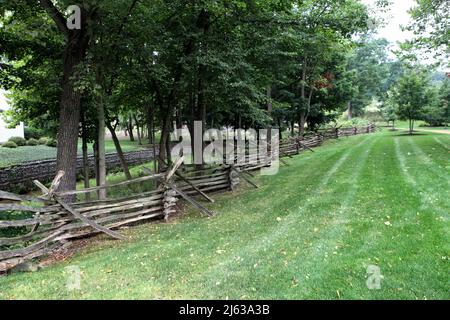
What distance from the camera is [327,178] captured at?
11.7 m

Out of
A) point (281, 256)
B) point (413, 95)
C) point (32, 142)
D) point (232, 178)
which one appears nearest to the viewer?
point (281, 256)

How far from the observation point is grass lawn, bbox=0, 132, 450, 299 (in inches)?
173

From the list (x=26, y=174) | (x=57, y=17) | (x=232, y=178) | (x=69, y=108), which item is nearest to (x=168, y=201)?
(x=69, y=108)

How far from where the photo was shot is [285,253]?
5.53 meters

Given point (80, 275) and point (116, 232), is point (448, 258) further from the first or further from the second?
point (116, 232)

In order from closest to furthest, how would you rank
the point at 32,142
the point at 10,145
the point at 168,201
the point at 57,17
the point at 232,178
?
the point at 57,17 < the point at 168,201 < the point at 232,178 < the point at 10,145 < the point at 32,142

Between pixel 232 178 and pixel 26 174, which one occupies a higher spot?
pixel 232 178

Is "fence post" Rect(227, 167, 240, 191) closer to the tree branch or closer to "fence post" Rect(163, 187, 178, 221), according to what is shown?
"fence post" Rect(163, 187, 178, 221)

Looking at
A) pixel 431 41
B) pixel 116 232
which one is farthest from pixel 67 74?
pixel 431 41

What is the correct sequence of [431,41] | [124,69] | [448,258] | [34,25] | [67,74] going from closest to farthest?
1. [448,258]
2. [34,25]
3. [67,74]
4. [124,69]
5. [431,41]

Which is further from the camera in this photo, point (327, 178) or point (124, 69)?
point (327, 178)

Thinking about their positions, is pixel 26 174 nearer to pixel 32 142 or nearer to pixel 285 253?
pixel 32 142

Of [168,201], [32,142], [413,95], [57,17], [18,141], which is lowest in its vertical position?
[168,201]
